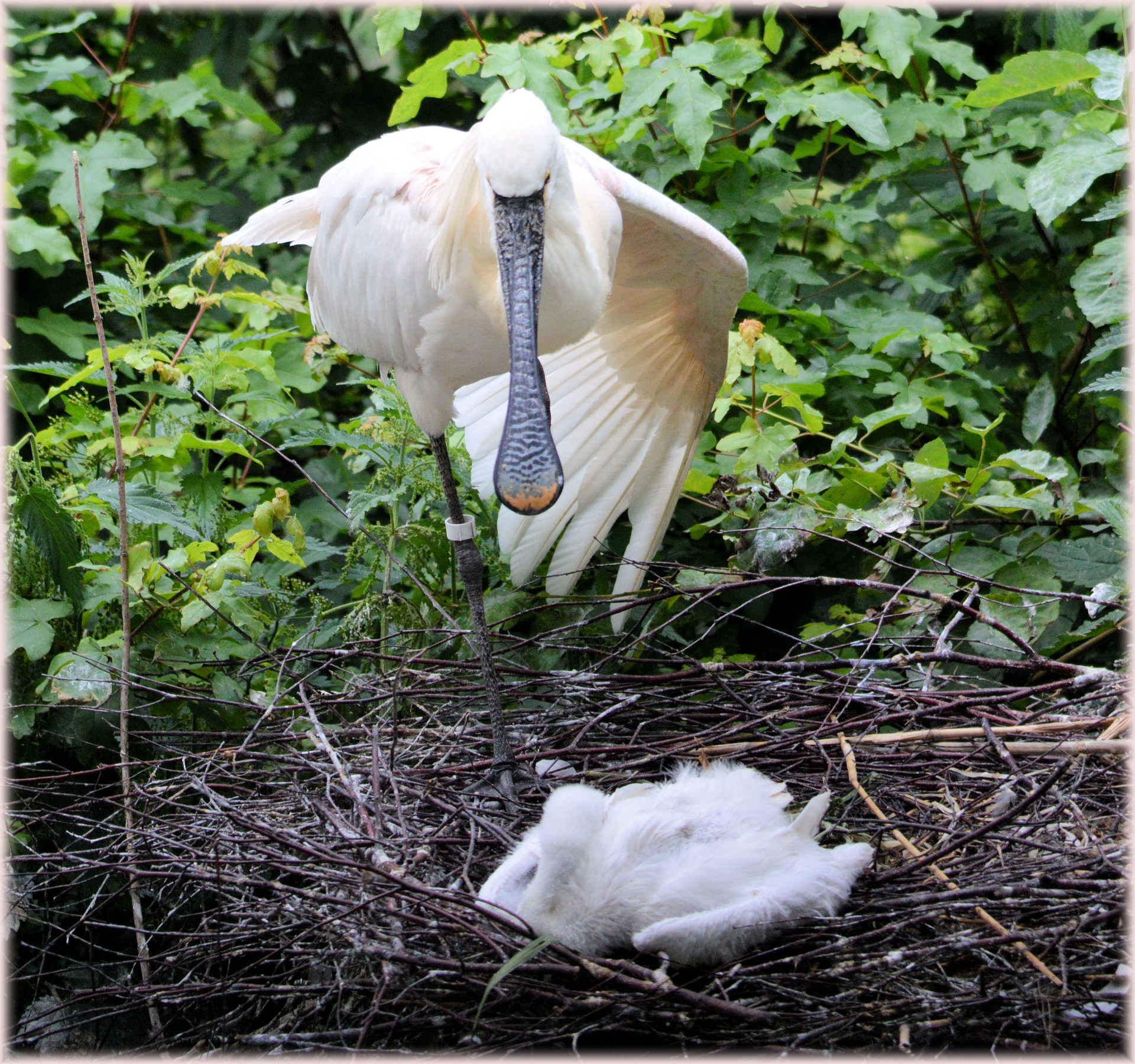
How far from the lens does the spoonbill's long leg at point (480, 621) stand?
150 inches

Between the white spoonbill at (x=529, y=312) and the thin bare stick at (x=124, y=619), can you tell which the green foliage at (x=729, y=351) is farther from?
the white spoonbill at (x=529, y=312)

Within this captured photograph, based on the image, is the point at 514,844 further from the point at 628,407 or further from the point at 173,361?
the point at 173,361

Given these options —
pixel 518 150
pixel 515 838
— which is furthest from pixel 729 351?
pixel 515 838

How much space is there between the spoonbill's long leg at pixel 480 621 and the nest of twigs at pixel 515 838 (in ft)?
0.32

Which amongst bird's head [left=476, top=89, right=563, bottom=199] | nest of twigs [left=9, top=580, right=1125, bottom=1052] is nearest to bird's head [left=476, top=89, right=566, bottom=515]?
bird's head [left=476, top=89, right=563, bottom=199]

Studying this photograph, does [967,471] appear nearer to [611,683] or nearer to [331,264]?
[611,683]

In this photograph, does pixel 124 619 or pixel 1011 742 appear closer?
pixel 1011 742

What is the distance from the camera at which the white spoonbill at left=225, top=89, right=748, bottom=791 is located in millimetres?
3295

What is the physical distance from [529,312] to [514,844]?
1.44 meters

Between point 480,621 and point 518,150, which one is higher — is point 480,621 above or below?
below

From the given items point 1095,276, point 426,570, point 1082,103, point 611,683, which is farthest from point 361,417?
point 1082,103

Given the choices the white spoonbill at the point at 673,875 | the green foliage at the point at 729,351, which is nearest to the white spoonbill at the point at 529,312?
the green foliage at the point at 729,351

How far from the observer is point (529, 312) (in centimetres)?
325

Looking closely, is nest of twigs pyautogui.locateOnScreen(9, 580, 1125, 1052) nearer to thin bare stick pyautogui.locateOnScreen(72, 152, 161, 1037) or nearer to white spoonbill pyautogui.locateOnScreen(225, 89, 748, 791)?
thin bare stick pyautogui.locateOnScreen(72, 152, 161, 1037)
